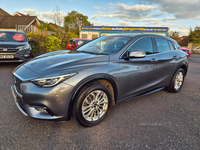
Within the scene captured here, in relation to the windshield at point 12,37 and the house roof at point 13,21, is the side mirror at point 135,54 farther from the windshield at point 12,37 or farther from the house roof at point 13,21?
the house roof at point 13,21

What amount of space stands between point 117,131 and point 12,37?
6.99 m

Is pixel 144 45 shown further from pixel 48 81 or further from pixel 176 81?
pixel 48 81

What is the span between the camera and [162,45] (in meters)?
3.74

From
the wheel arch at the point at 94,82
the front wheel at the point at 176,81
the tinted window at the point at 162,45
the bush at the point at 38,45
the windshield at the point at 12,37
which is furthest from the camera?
the bush at the point at 38,45

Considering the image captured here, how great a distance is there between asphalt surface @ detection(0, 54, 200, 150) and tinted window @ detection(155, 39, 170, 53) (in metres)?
1.39

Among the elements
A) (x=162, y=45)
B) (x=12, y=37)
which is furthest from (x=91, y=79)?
(x=12, y=37)

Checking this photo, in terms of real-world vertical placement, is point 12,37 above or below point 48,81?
above

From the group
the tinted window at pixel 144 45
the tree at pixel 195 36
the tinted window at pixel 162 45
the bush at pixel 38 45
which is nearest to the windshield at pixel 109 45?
the tinted window at pixel 144 45

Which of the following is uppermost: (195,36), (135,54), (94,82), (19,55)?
(195,36)

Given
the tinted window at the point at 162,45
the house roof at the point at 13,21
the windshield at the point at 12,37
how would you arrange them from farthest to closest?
the house roof at the point at 13,21 < the windshield at the point at 12,37 < the tinted window at the point at 162,45

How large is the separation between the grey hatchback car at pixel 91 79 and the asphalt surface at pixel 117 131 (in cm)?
28

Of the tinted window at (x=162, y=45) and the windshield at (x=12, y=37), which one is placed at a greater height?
the windshield at (x=12, y=37)

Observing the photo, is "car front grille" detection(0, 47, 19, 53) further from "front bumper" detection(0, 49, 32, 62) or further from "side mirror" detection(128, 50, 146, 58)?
"side mirror" detection(128, 50, 146, 58)

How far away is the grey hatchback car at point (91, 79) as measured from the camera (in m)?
2.07
